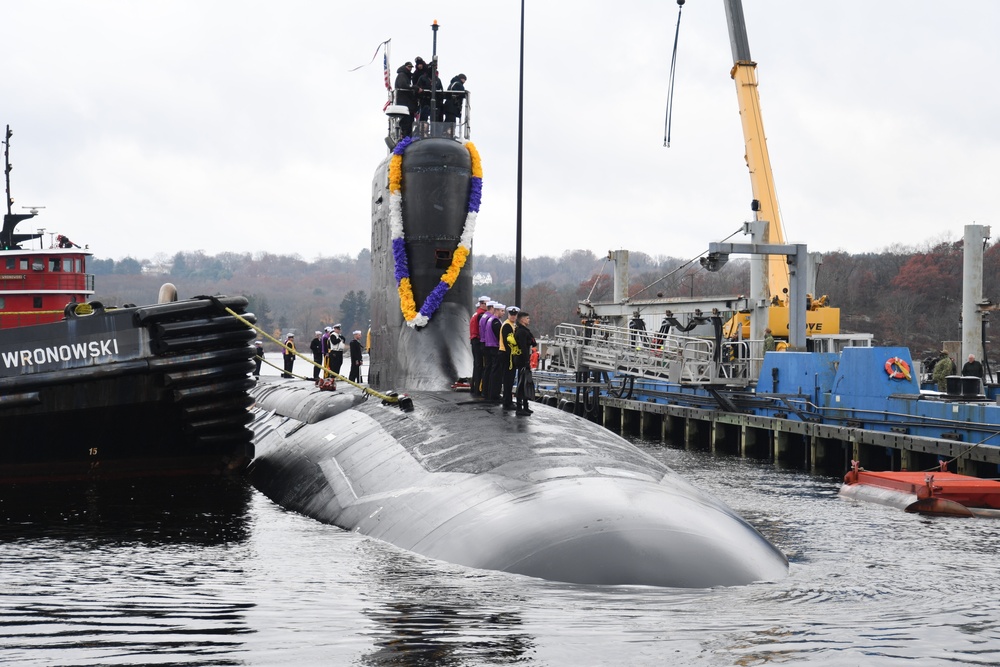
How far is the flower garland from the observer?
611 inches

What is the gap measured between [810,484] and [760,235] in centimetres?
1079

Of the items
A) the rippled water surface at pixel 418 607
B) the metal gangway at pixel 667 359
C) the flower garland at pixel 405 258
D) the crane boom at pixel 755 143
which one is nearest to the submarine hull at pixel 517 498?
the rippled water surface at pixel 418 607

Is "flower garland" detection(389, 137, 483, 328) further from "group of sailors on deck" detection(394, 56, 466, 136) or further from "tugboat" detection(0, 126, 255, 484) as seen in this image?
"tugboat" detection(0, 126, 255, 484)

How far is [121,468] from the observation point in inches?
631

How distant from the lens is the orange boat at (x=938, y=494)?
14.5m

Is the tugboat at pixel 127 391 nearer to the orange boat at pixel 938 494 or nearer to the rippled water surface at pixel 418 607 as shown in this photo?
the rippled water surface at pixel 418 607

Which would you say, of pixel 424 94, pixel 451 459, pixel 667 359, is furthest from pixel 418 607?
pixel 667 359

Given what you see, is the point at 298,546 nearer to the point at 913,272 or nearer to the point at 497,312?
the point at 497,312

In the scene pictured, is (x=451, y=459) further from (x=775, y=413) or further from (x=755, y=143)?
(x=755, y=143)

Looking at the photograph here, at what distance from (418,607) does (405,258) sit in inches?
322

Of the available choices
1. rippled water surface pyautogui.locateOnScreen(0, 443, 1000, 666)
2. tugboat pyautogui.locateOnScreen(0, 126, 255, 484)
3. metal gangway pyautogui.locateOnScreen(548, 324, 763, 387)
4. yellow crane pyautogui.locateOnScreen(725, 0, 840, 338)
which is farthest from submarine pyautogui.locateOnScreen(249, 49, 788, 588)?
yellow crane pyautogui.locateOnScreen(725, 0, 840, 338)

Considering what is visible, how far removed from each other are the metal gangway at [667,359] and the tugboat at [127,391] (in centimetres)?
1484


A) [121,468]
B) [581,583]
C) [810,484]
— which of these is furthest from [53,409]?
[810,484]

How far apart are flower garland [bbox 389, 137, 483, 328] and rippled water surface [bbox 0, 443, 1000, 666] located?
412 cm
